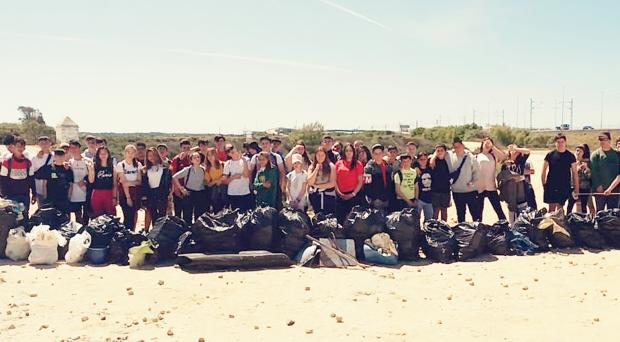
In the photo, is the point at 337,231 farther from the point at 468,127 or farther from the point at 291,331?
the point at 468,127

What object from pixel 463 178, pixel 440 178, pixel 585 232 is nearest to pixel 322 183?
pixel 440 178

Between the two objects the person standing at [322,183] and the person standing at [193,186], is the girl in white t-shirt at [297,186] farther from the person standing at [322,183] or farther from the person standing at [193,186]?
the person standing at [193,186]

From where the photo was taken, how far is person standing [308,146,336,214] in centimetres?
927

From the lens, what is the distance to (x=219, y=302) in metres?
6.68

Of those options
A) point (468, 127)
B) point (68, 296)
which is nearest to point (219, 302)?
point (68, 296)

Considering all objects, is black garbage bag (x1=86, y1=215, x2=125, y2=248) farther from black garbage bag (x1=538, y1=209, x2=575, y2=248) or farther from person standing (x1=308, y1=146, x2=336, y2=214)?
black garbage bag (x1=538, y1=209, x2=575, y2=248)

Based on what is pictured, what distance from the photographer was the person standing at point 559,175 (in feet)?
32.8

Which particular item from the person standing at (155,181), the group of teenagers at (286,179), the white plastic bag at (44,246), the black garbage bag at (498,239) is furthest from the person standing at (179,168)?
the black garbage bag at (498,239)

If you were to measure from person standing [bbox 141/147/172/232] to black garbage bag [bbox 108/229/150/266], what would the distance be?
1.04 m

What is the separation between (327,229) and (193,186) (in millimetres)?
2438

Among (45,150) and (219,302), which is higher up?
(45,150)

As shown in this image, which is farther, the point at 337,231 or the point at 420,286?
the point at 337,231

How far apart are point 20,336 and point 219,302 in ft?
6.85

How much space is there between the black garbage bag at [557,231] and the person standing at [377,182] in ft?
8.41
